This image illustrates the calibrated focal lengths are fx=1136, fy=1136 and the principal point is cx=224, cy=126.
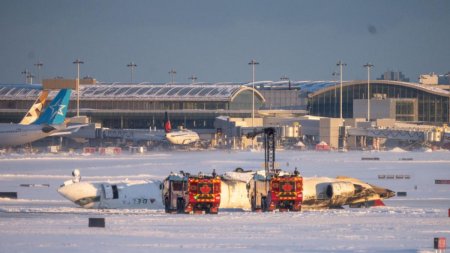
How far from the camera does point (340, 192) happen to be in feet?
217

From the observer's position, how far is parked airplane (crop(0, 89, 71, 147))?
141500mm

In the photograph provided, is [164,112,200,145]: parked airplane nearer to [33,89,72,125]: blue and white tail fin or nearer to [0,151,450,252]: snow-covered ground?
[33,89,72,125]: blue and white tail fin

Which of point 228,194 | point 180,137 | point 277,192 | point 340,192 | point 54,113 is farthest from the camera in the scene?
point 180,137

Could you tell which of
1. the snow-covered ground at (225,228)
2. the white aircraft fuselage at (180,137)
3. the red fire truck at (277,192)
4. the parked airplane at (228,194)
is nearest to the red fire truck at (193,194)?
the snow-covered ground at (225,228)

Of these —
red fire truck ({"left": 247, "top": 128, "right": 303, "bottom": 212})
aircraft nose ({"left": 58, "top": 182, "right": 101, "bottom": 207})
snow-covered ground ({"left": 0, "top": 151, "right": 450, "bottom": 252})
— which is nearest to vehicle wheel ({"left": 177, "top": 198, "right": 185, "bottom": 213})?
snow-covered ground ({"left": 0, "top": 151, "right": 450, "bottom": 252})

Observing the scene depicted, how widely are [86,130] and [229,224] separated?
141985mm

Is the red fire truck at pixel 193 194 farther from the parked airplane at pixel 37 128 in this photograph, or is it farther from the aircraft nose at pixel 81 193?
the parked airplane at pixel 37 128

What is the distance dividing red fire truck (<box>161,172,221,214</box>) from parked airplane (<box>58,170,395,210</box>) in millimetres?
3579

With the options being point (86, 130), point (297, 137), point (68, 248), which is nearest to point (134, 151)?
point (86, 130)

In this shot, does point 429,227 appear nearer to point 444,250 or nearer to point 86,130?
point 444,250

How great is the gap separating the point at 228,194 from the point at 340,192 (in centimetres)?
676

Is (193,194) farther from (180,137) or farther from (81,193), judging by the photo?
(180,137)

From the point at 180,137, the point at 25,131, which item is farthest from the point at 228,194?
the point at 180,137

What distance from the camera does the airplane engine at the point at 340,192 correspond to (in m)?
65.8
